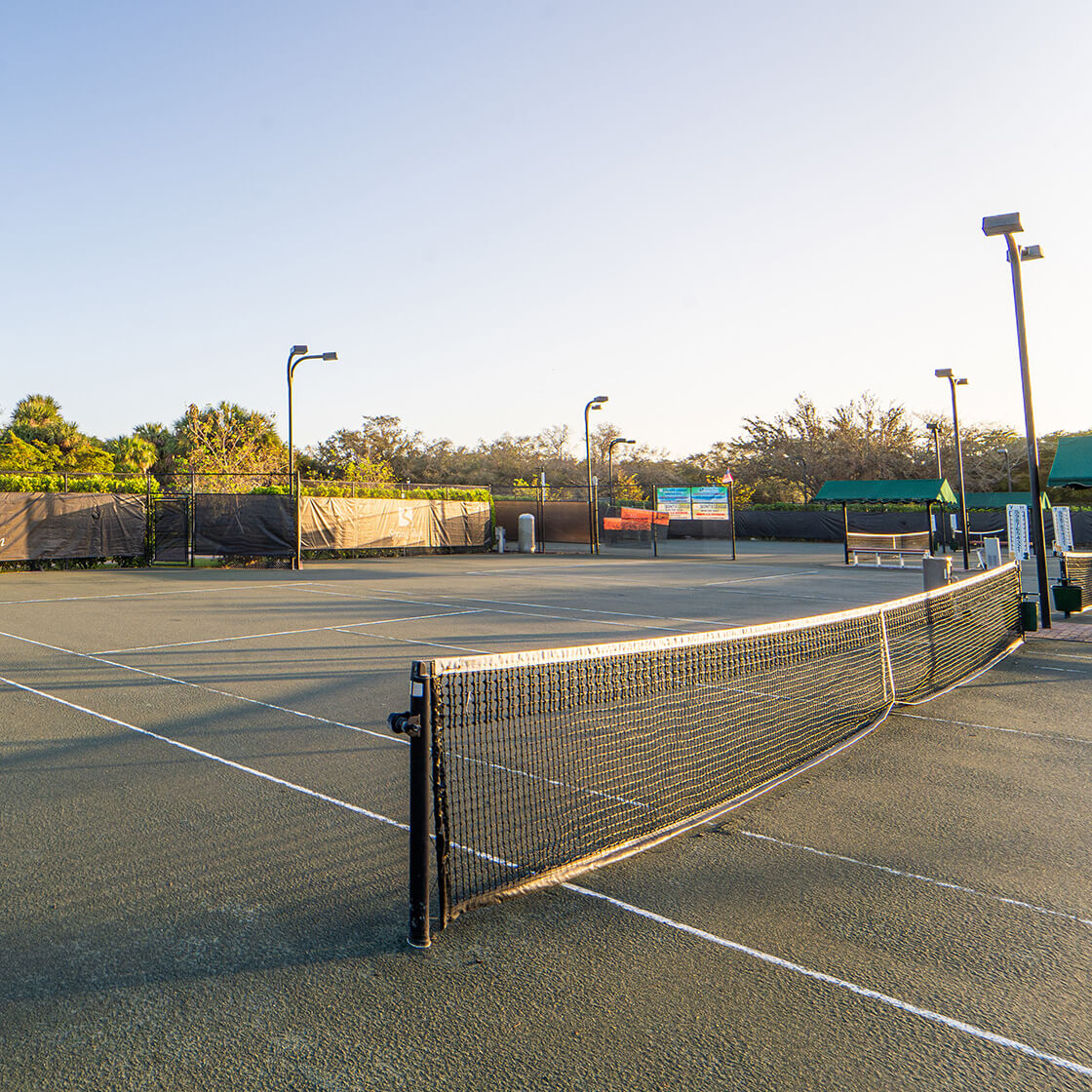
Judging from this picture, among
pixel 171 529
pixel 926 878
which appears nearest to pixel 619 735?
pixel 926 878

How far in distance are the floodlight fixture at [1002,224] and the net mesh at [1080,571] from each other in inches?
226

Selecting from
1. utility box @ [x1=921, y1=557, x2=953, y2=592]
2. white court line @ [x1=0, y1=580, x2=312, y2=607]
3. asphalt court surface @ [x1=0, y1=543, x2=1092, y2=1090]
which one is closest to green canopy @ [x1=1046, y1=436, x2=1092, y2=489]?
utility box @ [x1=921, y1=557, x2=953, y2=592]

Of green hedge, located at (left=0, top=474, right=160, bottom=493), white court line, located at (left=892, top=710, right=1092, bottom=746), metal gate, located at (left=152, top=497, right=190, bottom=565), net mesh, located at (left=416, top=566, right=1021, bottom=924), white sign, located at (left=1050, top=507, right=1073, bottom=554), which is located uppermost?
green hedge, located at (left=0, top=474, right=160, bottom=493)

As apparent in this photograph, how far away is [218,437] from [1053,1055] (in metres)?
47.8

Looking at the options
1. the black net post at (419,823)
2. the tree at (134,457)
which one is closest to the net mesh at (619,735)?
the black net post at (419,823)

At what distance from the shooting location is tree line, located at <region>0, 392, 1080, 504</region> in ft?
149

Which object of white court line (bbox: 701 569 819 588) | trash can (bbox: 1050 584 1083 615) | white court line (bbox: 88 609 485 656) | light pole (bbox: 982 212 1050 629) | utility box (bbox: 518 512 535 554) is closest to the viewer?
white court line (bbox: 88 609 485 656)

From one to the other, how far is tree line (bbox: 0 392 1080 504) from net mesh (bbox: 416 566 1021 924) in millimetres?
28014

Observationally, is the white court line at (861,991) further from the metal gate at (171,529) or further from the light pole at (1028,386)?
the metal gate at (171,529)

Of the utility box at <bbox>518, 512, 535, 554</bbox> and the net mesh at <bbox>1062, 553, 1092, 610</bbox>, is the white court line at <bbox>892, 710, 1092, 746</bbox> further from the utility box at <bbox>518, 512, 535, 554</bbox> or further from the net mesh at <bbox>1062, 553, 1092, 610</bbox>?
the utility box at <bbox>518, 512, 535, 554</bbox>

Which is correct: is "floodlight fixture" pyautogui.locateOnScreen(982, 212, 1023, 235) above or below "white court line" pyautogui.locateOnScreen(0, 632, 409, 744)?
above

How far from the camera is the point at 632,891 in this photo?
397 cm

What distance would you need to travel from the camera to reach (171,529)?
82.7 ft

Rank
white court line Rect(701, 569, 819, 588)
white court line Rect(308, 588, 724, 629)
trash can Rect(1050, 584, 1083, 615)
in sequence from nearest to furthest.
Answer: white court line Rect(308, 588, 724, 629)
trash can Rect(1050, 584, 1083, 615)
white court line Rect(701, 569, 819, 588)
